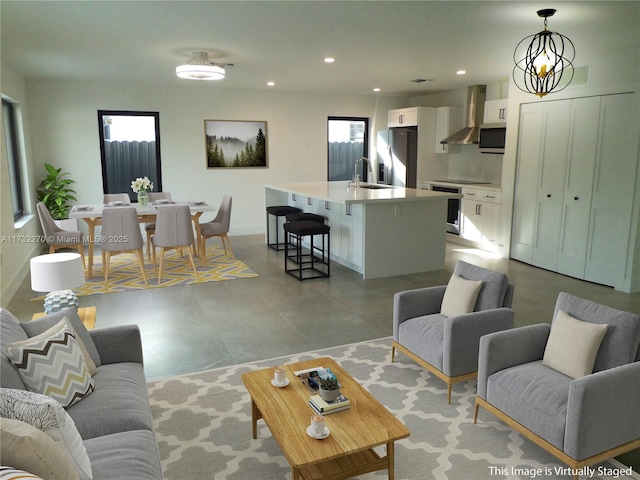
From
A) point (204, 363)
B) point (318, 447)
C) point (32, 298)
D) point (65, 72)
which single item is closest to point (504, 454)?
point (318, 447)

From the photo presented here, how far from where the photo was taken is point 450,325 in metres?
2.88

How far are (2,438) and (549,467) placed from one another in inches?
90.6

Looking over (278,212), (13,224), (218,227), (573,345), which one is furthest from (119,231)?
(573,345)

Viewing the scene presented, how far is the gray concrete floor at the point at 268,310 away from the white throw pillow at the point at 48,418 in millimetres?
1727

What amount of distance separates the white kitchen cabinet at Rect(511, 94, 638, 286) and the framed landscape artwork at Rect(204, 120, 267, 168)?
451 centimetres

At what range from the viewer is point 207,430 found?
2674 millimetres

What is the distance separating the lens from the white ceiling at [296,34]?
12.2ft

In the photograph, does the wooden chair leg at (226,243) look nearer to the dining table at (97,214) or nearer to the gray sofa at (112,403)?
the dining table at (97,214)

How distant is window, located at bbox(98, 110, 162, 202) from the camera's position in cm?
796

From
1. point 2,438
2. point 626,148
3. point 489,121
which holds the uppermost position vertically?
point 489,121

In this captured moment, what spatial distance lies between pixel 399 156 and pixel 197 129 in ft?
12.1

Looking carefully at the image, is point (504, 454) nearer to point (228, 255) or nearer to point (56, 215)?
point (228, 255)

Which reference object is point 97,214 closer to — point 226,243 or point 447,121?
point 226,243

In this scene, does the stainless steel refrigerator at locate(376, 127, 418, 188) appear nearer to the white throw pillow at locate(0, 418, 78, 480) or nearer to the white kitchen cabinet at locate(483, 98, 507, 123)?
the white kitchen cabinet at locate(483, 98, 507, 123)
